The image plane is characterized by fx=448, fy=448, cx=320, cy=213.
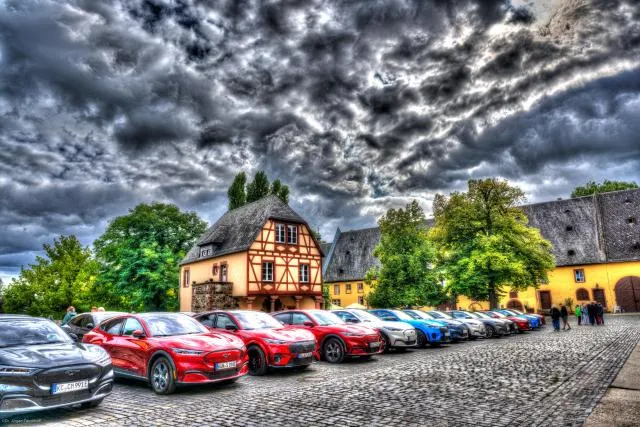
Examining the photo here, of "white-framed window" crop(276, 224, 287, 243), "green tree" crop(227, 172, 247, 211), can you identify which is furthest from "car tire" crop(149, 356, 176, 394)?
"green tree" crop(227, 172, 247, 211)

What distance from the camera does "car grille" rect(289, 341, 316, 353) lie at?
11227 millimetres

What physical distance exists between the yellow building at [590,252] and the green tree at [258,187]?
24142 mm

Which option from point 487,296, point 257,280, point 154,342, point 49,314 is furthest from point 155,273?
point 154,342

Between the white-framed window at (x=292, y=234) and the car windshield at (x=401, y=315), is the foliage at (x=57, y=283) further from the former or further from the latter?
the car windshield at (x=401, y=315)

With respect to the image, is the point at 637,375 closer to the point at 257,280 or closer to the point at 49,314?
the point at 257,280

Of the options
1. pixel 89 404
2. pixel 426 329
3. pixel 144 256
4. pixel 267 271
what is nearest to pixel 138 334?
pixel 89 404

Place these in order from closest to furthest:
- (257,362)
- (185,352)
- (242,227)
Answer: (185,352) → (257,362) → (242,227)

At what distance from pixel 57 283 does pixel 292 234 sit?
34.4 metres

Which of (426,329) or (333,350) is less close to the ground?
(426,329)

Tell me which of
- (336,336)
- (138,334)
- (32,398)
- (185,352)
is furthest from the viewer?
(336,336)

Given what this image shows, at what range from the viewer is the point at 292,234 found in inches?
1400

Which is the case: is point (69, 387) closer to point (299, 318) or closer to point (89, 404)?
point (89, 404)

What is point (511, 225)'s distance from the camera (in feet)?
110

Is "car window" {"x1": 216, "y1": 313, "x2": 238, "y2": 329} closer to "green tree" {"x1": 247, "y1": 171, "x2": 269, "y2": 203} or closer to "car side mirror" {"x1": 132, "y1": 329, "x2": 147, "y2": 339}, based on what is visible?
"car side mirror" {"x1": 132, "y1": 329, "x2": 147, "y2": 339}
